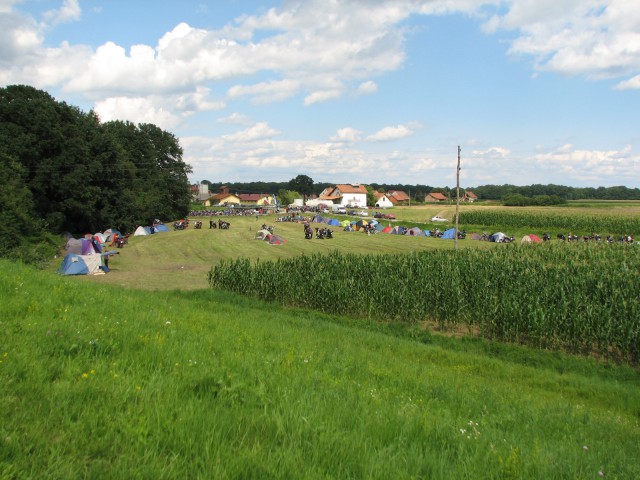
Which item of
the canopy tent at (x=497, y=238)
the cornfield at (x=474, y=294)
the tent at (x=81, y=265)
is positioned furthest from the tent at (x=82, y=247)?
the canopy tent at (x=497, y=238)

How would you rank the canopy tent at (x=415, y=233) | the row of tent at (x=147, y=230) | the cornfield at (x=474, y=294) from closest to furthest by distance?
the cornfield at (x=474, y=294)
the row of tent at (x=147, y=230)
the canopy tent at (x=415, y=233)

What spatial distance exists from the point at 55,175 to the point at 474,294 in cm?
4054

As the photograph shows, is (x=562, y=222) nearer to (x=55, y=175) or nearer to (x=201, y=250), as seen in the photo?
(x=201, y=250)

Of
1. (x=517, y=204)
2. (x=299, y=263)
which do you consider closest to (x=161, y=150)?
(x=299, y=263)

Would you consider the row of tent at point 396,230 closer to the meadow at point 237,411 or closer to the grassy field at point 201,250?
the grassy field at point 201,250

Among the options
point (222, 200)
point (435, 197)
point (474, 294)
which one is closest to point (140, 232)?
point (474, 294)

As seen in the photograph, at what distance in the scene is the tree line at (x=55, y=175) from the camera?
104 feet

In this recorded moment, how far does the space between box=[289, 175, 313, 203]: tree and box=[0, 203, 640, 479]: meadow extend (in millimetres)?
157458

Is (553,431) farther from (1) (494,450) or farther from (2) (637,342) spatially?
(2) (637,342)

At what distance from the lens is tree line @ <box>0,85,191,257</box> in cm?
3166

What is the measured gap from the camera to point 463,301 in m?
15.1

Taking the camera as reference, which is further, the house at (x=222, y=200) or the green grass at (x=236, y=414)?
the house at (x=222, y=200)

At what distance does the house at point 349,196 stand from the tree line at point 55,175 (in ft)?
240

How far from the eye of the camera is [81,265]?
25156mm
